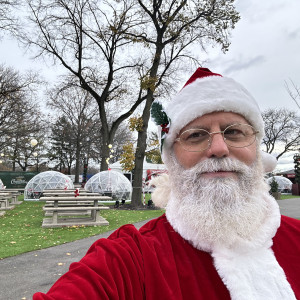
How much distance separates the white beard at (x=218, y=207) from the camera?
1.34m

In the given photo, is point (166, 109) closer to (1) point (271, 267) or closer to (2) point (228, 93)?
(2) point (228, 93)

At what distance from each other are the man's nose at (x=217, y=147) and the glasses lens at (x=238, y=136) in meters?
0.05

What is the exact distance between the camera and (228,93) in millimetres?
1656

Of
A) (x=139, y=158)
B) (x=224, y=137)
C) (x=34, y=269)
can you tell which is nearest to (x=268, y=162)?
(x=224, y=137)

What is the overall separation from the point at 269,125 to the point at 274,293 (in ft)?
134

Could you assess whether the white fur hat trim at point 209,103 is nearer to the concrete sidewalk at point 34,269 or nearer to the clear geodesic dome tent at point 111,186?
the concrete sidewalk at point 34,269

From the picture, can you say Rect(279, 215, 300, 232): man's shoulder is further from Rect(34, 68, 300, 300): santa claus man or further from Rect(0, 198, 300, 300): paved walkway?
Rect(0, 198, 300, 300): paved walkway

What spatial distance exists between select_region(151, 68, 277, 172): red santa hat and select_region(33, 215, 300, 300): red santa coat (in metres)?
0.66

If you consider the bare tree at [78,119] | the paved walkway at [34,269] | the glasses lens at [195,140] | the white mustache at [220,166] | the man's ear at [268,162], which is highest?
the bare tree at [78,119]

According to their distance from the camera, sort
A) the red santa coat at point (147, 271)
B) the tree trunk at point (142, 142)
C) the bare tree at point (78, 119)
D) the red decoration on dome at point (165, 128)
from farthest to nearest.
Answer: the bare tree at point (78, 119) < the tree trunk at point (142, 142) < the red decoration on dome at point (165, 128) < the red santa coat at point (147, 271)

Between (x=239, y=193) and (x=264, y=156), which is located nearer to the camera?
(x=239, y=193)

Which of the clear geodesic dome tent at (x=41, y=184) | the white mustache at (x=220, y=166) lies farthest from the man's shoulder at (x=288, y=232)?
the clear geodesic dome tent at (x=41, y=184)

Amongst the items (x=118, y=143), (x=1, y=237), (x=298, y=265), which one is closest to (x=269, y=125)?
(x=118, y=143)

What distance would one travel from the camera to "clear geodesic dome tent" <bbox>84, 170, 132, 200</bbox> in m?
18.7
